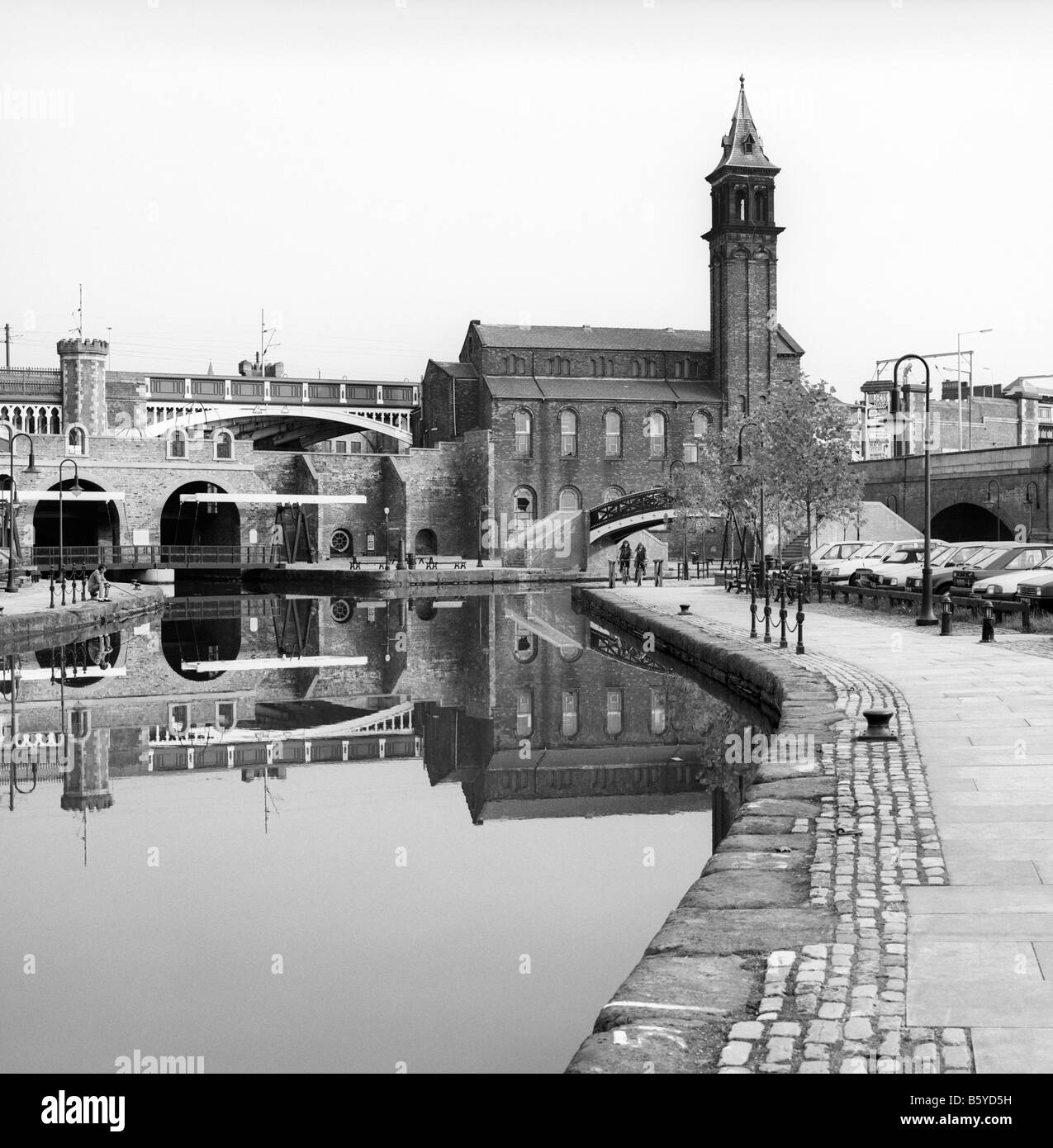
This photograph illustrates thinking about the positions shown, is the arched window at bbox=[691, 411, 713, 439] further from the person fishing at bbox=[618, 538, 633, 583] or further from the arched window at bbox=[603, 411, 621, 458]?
the person fishing at bbox=[618, 538, 633, 583]

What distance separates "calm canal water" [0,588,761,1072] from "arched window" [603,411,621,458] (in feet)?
139

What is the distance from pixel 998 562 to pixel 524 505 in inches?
1369

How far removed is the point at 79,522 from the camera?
60625 mm

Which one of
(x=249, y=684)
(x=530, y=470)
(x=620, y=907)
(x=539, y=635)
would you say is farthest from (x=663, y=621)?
(x=530, y=470)

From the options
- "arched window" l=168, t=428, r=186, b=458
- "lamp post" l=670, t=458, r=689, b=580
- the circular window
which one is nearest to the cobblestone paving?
the circular window

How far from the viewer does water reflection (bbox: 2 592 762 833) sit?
11.5m

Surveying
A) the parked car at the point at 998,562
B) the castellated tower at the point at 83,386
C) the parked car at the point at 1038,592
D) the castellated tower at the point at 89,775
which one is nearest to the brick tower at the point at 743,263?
the castellated tower at the point at 83,386

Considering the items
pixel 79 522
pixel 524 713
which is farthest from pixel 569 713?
pixel 79 522

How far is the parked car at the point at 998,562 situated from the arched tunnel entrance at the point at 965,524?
92.0 ft

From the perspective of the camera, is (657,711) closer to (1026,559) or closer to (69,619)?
(1026,559)

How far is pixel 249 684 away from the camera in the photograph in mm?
19156

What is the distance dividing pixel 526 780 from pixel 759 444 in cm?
2832

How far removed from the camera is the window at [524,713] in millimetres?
14508

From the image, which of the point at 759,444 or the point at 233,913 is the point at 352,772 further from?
the point at 759,444
